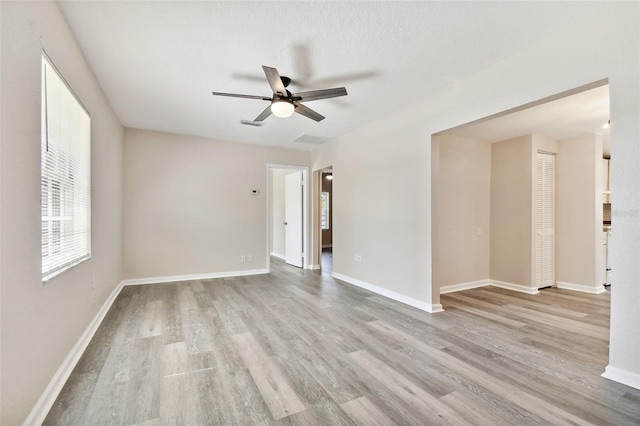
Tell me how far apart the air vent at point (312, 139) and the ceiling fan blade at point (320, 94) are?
225 cm

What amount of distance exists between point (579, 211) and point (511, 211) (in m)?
0.96

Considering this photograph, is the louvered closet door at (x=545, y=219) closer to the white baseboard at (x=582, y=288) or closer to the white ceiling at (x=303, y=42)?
the white baseboard at (x=582, y=288)

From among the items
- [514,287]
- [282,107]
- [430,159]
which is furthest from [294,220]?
[514,287]

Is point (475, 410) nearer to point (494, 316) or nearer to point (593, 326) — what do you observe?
point (494, 316)

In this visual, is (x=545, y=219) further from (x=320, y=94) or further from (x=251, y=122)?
(x=251, y=122)

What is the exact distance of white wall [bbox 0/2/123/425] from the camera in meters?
1.31

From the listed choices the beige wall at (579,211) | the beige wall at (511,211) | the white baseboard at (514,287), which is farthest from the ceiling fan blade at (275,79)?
the beige wall at (579,211)

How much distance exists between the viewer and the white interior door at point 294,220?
616cm

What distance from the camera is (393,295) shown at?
393cm

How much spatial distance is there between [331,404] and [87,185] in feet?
9.05

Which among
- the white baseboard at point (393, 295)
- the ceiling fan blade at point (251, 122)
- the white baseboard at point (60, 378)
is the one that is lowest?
the white baseboard at point (393, 295)

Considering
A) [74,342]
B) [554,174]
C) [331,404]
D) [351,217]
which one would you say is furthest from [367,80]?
[554,174]

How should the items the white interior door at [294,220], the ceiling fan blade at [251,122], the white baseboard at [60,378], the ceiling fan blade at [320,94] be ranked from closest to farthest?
the white baseboard at [60,378]
the ceiling fan blade at [320,94]
the ceiling fan blade at [251,122]
the white interior door at [294,220]

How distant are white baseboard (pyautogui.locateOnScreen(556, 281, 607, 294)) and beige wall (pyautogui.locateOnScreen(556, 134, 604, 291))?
20 millimetres
